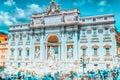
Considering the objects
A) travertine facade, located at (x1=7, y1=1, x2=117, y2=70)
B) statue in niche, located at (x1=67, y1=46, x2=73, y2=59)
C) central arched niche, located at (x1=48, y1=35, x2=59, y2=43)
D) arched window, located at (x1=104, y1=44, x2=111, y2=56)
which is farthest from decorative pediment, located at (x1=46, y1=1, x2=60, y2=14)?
arched window, located at (x1=104, y1=44, x2=111, y2=56)

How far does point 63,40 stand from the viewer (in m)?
42.6

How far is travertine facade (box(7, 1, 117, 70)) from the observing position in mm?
39125

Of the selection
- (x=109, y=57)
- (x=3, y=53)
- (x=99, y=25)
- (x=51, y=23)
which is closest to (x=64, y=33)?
(x=51, y=23)

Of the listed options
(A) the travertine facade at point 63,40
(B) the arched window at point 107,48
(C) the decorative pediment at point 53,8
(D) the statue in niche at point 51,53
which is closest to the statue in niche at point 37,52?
(A) the travertine facade at point 63,40

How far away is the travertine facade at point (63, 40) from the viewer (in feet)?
128

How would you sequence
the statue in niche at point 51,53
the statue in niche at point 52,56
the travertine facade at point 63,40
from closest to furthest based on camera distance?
the travertine facade at point 63,40
the statue in niche at point 52,56
the statue in niche at point 51,53

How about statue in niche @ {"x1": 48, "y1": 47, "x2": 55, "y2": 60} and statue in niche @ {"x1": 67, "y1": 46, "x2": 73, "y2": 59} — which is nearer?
statue in niche @ {"x1": 67, "y1": 46, "x2": 73, "y2": 59}

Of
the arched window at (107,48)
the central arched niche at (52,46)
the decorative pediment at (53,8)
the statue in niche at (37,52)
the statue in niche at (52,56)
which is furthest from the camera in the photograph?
the statue in niche at (37,52)

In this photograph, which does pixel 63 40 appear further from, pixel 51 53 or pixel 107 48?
pixel 107 48

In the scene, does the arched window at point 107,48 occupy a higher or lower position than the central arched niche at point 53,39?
lower

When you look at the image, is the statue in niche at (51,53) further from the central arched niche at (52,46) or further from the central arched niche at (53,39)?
the central arched niche at (53,39)

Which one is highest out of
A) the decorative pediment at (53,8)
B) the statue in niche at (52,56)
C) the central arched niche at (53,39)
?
the decorative pediment at (53,8)

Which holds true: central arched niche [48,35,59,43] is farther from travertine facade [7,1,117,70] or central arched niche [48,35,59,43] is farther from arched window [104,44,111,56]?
arched window [104,44,111,56]

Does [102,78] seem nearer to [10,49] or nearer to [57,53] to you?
[57,53]
